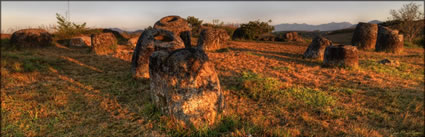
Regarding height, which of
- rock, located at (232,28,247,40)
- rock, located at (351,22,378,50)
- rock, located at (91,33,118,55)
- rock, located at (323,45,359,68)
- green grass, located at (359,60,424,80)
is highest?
rock, located at (232,28,247,40)

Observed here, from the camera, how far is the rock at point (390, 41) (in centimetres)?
1346

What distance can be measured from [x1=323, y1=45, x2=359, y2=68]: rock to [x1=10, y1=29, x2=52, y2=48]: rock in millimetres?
17004

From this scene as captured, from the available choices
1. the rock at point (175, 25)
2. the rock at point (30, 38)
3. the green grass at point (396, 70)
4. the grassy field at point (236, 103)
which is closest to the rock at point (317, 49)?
the green grass at point (396, 70)

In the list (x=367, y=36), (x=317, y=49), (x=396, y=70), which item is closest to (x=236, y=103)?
(x=317, y=49)

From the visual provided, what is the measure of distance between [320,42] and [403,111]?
6.66 m

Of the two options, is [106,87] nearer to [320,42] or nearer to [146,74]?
[146,74]

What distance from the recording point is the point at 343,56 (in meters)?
9.19

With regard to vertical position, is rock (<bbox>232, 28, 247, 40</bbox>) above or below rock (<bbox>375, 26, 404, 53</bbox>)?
above

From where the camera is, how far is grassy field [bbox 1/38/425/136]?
3994 millimetres

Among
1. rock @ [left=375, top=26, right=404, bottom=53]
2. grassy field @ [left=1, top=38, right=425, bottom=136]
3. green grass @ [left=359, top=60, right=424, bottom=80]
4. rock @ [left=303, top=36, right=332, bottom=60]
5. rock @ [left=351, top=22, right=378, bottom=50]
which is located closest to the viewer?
grassy field @ [left=1, top=38, right=425, bottom=136]

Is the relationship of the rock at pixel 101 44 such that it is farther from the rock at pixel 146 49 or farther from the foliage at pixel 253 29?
the foliage at pixel 253 29

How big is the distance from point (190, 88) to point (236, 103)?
187cm

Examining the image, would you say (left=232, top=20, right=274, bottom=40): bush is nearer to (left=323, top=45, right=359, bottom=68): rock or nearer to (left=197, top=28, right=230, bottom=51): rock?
(left=197, top=28, right=230, bottom=51): rock

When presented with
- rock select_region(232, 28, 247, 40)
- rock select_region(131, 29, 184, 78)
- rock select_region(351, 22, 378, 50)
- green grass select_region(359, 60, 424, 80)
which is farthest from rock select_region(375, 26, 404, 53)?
rock select_region(131, 29, 184, 78)
